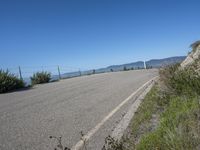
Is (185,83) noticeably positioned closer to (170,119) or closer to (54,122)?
(170,119)

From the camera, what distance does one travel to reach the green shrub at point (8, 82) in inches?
771

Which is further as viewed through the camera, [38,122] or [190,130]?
[38,122]

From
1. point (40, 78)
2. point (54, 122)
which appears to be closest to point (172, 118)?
point (54, 122)

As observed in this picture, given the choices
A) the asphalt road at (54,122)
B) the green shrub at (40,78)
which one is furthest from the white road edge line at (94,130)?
the green shrub at (40,78)

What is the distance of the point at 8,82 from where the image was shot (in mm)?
20219

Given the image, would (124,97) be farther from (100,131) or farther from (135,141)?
(135,141)

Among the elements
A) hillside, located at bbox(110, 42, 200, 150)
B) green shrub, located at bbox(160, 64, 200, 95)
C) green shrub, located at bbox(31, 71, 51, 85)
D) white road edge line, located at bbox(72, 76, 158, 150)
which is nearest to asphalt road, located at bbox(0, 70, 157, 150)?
white road edge line, located at bbox(72, 76, 158, 150)

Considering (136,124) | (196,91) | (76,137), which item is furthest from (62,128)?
(196,91)

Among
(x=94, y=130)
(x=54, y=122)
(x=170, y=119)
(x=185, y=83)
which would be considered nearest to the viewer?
(x=170, y=119)

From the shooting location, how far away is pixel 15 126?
318 inches

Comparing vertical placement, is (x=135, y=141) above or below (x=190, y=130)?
below

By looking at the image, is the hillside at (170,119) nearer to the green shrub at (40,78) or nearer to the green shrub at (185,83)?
the green shrub at (185,83)

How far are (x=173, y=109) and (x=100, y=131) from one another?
157 centimetres

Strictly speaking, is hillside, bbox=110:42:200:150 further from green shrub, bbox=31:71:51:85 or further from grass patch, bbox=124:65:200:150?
green shrub, bbox=31:71:51:85
